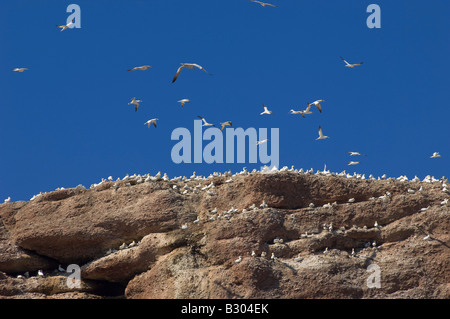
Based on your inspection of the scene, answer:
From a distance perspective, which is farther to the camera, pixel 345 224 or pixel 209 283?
pixel 345 224

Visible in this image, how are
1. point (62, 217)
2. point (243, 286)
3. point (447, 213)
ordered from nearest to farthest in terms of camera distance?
point (243, 286), point (447, 213), point (62, 217)

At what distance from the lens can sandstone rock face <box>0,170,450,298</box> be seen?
124ft

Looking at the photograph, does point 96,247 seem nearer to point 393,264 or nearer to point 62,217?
point 62,217

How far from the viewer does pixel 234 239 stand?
39.0 m

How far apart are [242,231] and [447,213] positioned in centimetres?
868

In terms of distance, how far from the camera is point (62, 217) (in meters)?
42.2

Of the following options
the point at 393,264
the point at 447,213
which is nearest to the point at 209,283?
the point at 393,264

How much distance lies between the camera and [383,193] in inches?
1613

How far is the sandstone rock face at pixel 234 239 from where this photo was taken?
3775cm

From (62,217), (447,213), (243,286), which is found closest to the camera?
(243,286)
